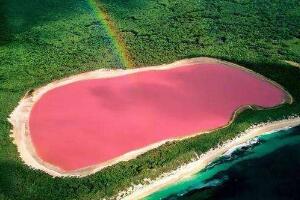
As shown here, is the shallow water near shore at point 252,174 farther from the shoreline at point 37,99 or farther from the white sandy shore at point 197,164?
the shoreline at point 37,99

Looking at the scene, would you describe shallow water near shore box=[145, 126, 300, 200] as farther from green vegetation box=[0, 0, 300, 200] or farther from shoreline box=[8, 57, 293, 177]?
shoreline box=[8, 57, 293, 177]

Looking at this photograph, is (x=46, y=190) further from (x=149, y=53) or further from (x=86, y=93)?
(x=149, y=53)

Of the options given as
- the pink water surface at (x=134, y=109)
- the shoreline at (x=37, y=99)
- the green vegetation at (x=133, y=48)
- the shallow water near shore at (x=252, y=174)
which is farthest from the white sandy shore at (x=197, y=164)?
the pink water surface at (x=134, y=109)

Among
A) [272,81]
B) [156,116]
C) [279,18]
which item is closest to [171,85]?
[156,116]

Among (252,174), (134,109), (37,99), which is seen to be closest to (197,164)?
(252,174)

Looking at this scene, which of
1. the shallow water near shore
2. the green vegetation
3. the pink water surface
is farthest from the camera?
the pink water surface

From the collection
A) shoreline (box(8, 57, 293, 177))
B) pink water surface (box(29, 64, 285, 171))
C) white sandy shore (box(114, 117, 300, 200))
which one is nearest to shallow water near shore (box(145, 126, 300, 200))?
white sandy shore (box(114, 117, 300, 200))
